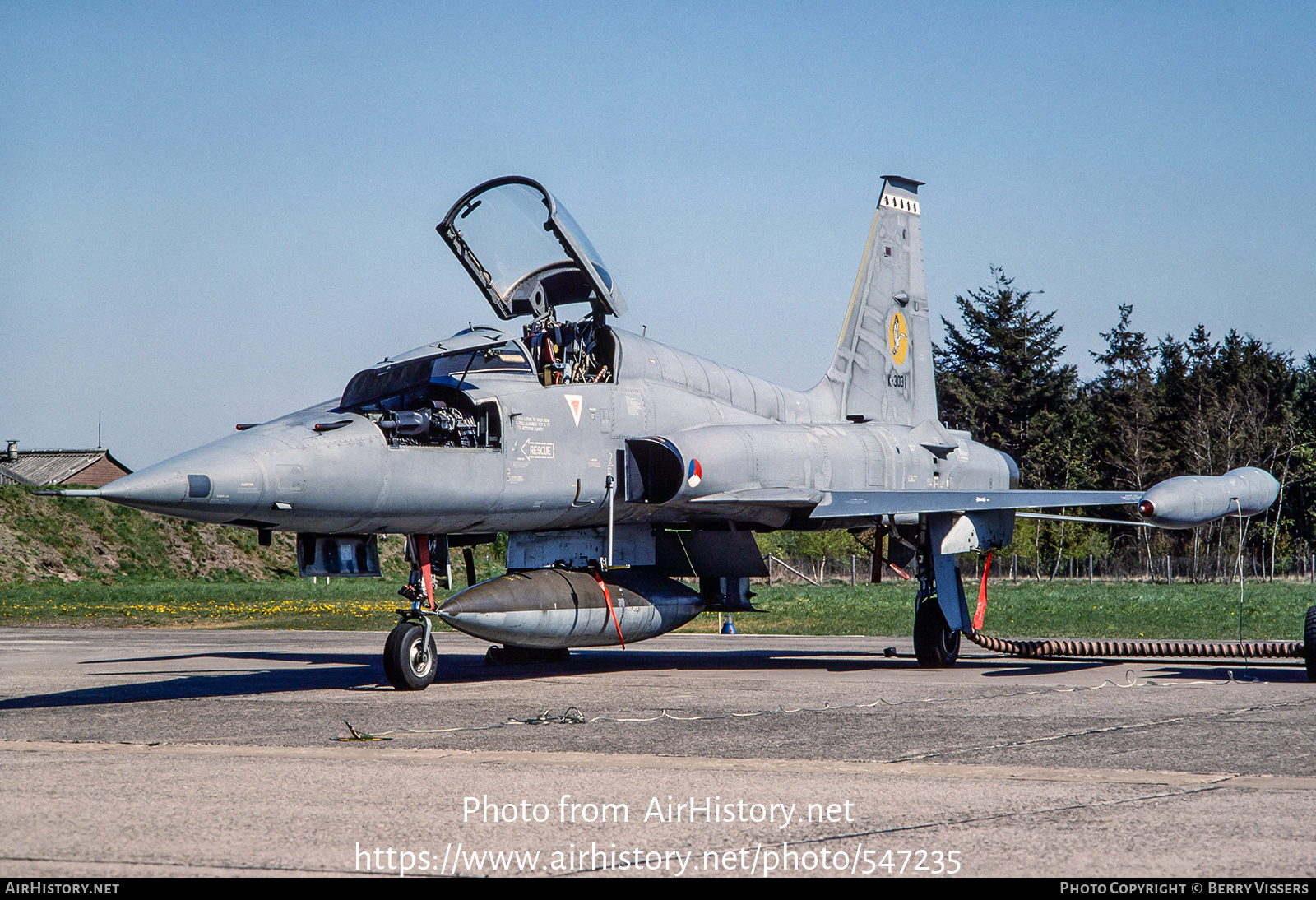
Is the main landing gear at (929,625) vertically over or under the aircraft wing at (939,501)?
under

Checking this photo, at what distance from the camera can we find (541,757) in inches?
303

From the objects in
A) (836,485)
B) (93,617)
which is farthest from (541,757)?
(93,617)

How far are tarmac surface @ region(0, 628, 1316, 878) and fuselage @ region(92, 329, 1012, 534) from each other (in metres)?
1.69

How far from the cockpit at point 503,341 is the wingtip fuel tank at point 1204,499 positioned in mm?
5776

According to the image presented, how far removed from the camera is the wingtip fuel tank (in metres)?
12.4

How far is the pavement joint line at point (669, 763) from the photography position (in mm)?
6707

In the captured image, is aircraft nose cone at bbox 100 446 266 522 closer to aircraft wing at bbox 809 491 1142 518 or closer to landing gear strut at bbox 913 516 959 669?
aircraft wing at bbox 809 491 1142 518

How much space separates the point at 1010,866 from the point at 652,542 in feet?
33.1

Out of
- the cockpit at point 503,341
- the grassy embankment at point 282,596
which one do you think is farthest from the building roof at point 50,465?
the cockpit at point 503,341

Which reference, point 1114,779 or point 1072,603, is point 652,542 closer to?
point 1114,779

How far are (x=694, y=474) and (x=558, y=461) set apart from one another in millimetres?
1615

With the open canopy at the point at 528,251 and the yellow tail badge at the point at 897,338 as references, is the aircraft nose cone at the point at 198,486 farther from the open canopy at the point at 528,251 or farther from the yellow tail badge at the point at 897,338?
the yellow tail badge at the point at 897,338

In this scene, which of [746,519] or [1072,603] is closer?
[746,519]

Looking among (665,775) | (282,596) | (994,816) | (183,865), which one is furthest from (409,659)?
(282,596)
